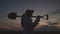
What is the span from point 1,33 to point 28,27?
6.67 meters

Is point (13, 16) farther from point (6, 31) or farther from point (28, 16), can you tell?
point (6, 31)

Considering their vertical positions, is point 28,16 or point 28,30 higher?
point 28,16

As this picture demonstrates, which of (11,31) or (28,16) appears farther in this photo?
(11,31)

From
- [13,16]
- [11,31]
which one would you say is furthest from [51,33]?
[13,16]

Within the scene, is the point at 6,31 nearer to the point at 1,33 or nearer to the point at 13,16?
the point at 1,33

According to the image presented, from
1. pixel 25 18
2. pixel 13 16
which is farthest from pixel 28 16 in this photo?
pixel 13 16

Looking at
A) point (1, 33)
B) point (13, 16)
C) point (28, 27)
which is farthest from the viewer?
point (1, 33)

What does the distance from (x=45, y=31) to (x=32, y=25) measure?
21.7 ft

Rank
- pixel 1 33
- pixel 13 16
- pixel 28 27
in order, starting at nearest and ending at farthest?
pixel 28 27 → pixel 13 16 → pixel 1 33

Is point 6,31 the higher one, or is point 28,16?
point 28,16

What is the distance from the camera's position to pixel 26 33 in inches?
200

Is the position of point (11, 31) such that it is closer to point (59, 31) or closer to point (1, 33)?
point (1, 33)

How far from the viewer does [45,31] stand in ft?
38.1

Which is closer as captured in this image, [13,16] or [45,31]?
[13,16]
